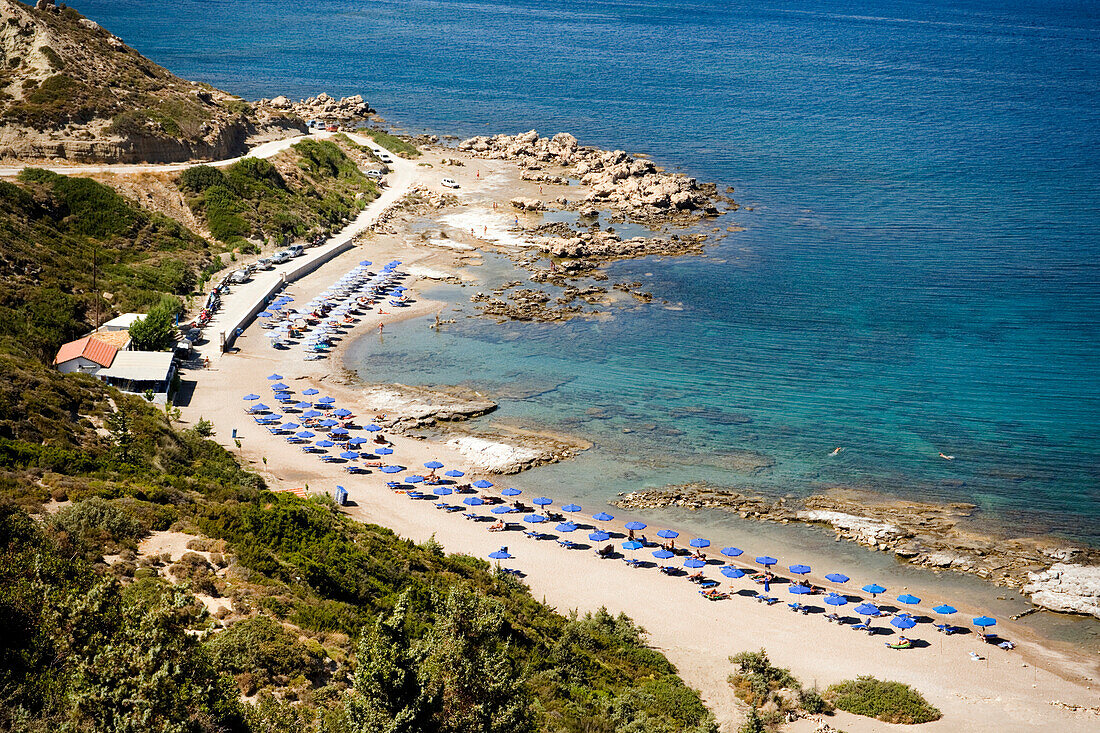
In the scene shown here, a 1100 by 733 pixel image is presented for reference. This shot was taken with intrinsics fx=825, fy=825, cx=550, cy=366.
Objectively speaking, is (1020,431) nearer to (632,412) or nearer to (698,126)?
(632,412)

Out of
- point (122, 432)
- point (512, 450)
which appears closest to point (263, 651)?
point (122, 432)

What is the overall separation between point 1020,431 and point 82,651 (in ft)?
150

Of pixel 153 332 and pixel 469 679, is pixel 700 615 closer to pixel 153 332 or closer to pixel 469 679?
pixel 469 679

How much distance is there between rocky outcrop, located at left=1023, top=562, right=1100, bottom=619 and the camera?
1264 inches

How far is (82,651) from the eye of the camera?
530 inches

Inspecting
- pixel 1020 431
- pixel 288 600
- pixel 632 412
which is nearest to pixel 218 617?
pixel 288 600

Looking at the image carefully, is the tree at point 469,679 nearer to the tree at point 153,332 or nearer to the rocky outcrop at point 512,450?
the rocky outcrop at point 512,450

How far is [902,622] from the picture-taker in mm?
30578

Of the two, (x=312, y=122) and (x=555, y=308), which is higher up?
(x=312, y=122)

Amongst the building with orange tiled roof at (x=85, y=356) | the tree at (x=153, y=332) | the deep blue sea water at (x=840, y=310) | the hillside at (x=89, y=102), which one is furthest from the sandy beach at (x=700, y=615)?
the hillside at (x=89, y=102)

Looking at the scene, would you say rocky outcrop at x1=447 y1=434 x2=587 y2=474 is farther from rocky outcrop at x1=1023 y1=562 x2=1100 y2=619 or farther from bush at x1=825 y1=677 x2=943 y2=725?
rocky outcrop at x1=1023 y1=562 x2=1100 y2=619

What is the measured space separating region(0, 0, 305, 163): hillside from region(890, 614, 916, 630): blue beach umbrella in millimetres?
66796

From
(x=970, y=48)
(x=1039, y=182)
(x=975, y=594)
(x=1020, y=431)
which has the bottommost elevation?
(x=975, y=594)

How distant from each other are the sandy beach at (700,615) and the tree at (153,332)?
3050mm
